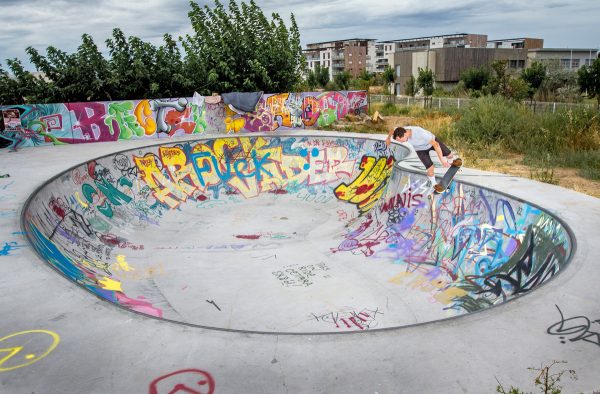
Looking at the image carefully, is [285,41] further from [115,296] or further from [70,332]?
[70,332]

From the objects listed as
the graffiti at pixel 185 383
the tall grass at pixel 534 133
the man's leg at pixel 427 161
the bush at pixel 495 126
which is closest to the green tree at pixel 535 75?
the tall grass at pixel 534 133

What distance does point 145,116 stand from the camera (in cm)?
2033

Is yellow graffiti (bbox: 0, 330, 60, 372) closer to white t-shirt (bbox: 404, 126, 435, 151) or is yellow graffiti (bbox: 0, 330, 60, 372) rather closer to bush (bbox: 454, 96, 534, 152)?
white t-shirt (bbox: 404, 126, 435, 151)

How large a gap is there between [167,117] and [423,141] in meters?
13.1

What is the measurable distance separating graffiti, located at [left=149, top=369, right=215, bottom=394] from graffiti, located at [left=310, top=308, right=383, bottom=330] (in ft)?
12.3

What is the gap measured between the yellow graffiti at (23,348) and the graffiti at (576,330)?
5588 mm

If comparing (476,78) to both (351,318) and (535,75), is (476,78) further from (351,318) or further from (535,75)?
(351,318)

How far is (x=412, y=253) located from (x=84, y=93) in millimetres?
19076

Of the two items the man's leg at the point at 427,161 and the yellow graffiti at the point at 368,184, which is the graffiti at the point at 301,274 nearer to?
the man's leg at the point at 427,161

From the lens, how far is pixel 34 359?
4.89 metres

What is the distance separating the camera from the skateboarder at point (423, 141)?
10.7 meters

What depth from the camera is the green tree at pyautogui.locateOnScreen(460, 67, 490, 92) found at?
52.3m

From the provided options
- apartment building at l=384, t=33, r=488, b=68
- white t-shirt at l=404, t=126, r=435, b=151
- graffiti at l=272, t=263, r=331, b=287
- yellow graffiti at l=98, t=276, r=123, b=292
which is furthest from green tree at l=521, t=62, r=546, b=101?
apartment building at l=384, t=33, r=488, b=68

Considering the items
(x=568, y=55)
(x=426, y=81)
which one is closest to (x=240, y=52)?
(x=426, y=81)
